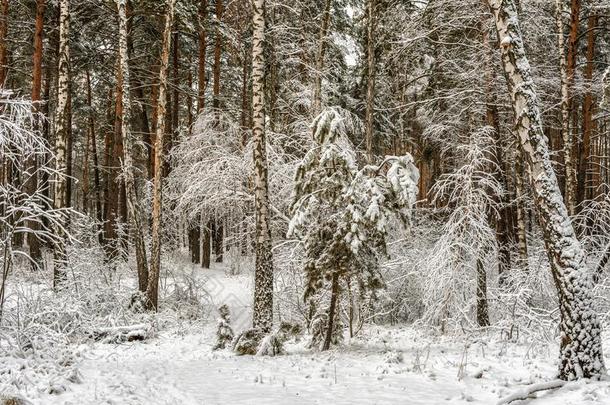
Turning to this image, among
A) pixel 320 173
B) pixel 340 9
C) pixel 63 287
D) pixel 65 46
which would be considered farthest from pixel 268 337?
pixel 340 9

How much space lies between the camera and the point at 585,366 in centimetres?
604

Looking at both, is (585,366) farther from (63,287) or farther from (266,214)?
(63,287)

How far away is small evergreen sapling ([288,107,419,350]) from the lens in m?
8.76

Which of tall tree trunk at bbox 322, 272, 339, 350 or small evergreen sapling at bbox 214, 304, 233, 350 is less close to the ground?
tall tree trunk at bbox 322, 272, 339, 350

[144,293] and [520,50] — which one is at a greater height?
[520,50]

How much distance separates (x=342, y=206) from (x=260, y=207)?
6.69ft

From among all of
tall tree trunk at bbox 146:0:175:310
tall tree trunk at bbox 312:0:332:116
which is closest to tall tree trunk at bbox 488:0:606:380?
tall tree trunk at bbox 312:0:332:116

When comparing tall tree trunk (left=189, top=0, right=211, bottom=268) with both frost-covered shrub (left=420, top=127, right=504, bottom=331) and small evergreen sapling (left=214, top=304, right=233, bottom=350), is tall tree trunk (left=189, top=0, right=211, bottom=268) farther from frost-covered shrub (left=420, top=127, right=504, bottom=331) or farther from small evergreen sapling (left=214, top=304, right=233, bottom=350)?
frost-covered shrub (left=420, top=127, right=504, bottom=331)

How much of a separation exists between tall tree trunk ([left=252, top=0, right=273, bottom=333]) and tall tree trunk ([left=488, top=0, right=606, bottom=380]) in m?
5.41

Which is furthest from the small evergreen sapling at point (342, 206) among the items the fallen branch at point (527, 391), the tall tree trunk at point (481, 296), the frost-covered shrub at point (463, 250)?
the fallen branch at point (527, 391)

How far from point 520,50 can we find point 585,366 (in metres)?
4.35

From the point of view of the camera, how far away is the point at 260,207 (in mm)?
10477

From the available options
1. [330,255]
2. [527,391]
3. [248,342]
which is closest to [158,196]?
[248,342]

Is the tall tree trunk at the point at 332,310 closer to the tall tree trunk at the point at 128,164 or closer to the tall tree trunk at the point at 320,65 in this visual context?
the tall tree trunk at the point at 128,164
